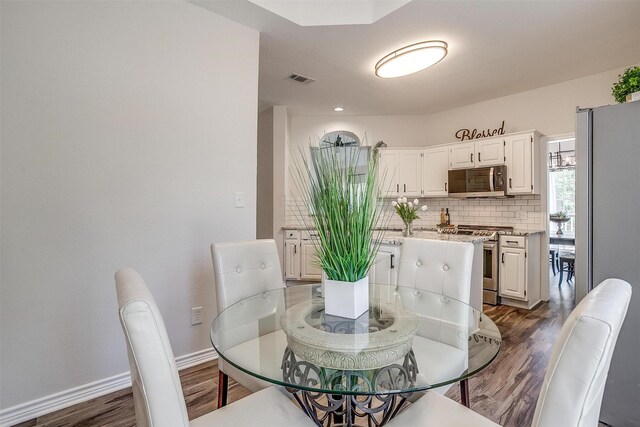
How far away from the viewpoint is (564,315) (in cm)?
340

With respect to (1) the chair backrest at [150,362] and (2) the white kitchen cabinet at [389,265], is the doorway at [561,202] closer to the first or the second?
(2) the white kitchen cabinet at [389,265]

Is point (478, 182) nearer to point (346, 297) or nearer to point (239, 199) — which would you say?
point (239, 199)

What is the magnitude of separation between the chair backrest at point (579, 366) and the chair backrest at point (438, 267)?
3.44 feet

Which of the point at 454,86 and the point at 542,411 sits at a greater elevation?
the point at 454,86

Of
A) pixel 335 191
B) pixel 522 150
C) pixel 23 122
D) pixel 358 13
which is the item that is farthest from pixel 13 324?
pixel 522 150

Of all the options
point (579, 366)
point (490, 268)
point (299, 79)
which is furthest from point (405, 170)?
point (579, 366)

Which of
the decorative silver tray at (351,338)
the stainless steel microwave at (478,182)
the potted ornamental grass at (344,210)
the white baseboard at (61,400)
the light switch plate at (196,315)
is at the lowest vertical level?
the white baseboard at (61,400)

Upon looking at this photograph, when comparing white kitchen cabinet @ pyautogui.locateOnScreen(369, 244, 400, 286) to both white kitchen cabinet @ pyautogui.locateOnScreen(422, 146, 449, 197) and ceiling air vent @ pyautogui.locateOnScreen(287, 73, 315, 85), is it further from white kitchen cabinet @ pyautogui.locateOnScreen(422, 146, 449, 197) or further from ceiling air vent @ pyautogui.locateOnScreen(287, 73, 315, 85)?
ceiling air vent @ pyautogui.locateOnScreen(287, 73, 315, 85)

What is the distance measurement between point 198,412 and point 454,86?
13.6 feet

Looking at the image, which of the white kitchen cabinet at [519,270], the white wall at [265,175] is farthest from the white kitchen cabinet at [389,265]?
the white wall at [265,175]

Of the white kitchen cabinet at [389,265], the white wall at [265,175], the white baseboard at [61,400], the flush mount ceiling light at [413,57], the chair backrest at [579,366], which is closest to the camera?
the chair backrest at [579,366]

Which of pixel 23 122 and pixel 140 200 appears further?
pixel 140 200

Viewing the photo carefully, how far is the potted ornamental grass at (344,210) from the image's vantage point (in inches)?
42.1

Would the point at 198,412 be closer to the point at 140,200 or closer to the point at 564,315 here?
the point at 140,200
